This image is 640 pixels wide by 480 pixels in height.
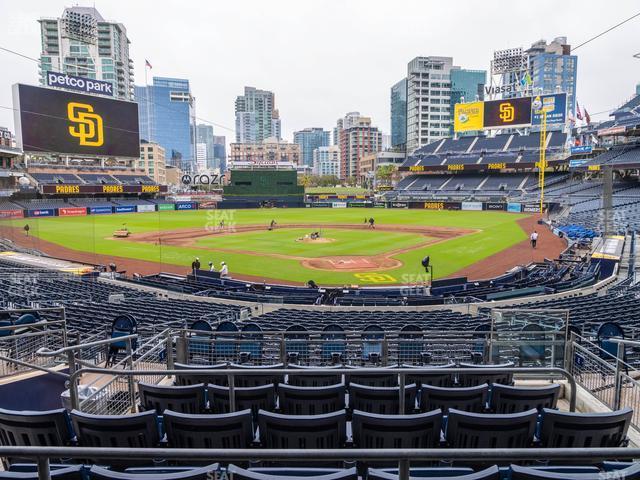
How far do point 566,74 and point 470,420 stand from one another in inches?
8752

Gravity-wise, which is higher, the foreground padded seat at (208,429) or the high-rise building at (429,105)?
the high-rise building at (429,105)

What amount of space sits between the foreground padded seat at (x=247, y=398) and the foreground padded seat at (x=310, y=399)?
187 millimetres

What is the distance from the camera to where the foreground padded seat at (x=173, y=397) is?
5.64 metres

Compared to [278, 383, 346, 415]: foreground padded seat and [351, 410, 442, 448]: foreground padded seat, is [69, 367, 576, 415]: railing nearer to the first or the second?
[278, 383, 346, 415]: foreground padded seat

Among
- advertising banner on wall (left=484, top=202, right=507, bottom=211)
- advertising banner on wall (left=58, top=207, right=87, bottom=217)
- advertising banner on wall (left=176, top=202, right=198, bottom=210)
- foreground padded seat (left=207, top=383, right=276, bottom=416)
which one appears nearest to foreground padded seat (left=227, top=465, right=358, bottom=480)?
foreground padded seat (left=207, top=383, right=276, bottom=416)

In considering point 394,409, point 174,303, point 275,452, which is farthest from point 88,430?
point 174,303

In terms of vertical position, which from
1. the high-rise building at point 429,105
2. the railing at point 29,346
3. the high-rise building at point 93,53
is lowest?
the railing at point 29,346

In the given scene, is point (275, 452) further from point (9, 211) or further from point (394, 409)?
point (9, 211)

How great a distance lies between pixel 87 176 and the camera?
260ft

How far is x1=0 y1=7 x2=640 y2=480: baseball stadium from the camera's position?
14.6 ft

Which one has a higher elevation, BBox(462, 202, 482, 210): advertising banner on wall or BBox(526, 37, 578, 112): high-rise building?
BBox(526, 37, 578, 112): high-rise building

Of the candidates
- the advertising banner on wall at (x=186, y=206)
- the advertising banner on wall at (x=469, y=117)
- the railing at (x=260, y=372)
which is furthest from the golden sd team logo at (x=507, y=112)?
the railing at (x=260, y=372)

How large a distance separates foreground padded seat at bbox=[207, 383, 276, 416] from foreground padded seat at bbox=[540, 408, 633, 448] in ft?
10.4

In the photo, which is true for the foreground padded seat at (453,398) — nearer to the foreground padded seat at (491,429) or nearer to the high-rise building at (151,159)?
the foreground padded seat at (491,429)
